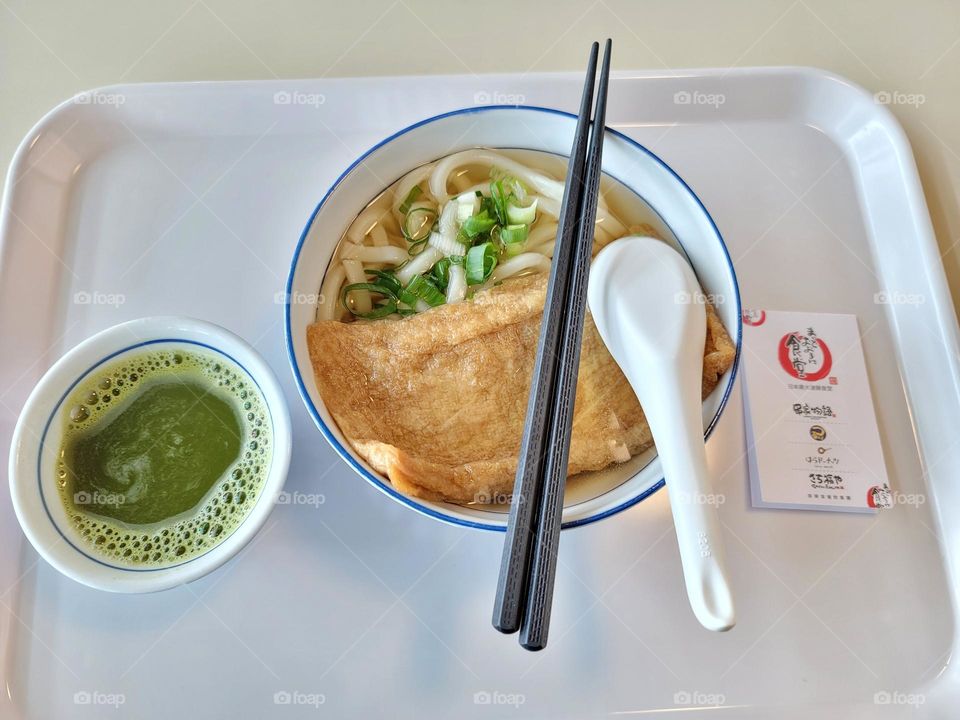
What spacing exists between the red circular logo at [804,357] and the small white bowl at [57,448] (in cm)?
85

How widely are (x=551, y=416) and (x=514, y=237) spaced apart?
0.40 meters

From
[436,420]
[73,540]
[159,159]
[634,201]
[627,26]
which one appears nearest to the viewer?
[73,540]

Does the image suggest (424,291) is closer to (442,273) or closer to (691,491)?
(442,273)

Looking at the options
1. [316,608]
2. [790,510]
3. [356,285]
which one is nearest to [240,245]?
[356,285]

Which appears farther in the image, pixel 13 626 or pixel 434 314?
pixel 434 314

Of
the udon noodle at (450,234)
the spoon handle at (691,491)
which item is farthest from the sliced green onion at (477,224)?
the spoon handle at (691,491)

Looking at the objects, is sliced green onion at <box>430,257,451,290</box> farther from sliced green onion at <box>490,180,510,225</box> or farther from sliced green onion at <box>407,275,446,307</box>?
sliced green onion at <box>490,180,510,225</box>

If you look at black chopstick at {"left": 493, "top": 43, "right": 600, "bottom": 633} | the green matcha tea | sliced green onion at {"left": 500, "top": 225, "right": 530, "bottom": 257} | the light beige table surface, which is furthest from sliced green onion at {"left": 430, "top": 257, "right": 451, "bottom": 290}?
the light beige table surface

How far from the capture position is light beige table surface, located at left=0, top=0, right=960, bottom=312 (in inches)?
57.6

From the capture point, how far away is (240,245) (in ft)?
4.13

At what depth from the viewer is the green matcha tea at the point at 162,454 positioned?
0.98 m

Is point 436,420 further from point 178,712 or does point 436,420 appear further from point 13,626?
point 13,626

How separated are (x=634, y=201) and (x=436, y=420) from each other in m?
0.52

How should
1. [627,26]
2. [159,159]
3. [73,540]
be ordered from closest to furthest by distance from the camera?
[73,540], [159,159], [627,26]
